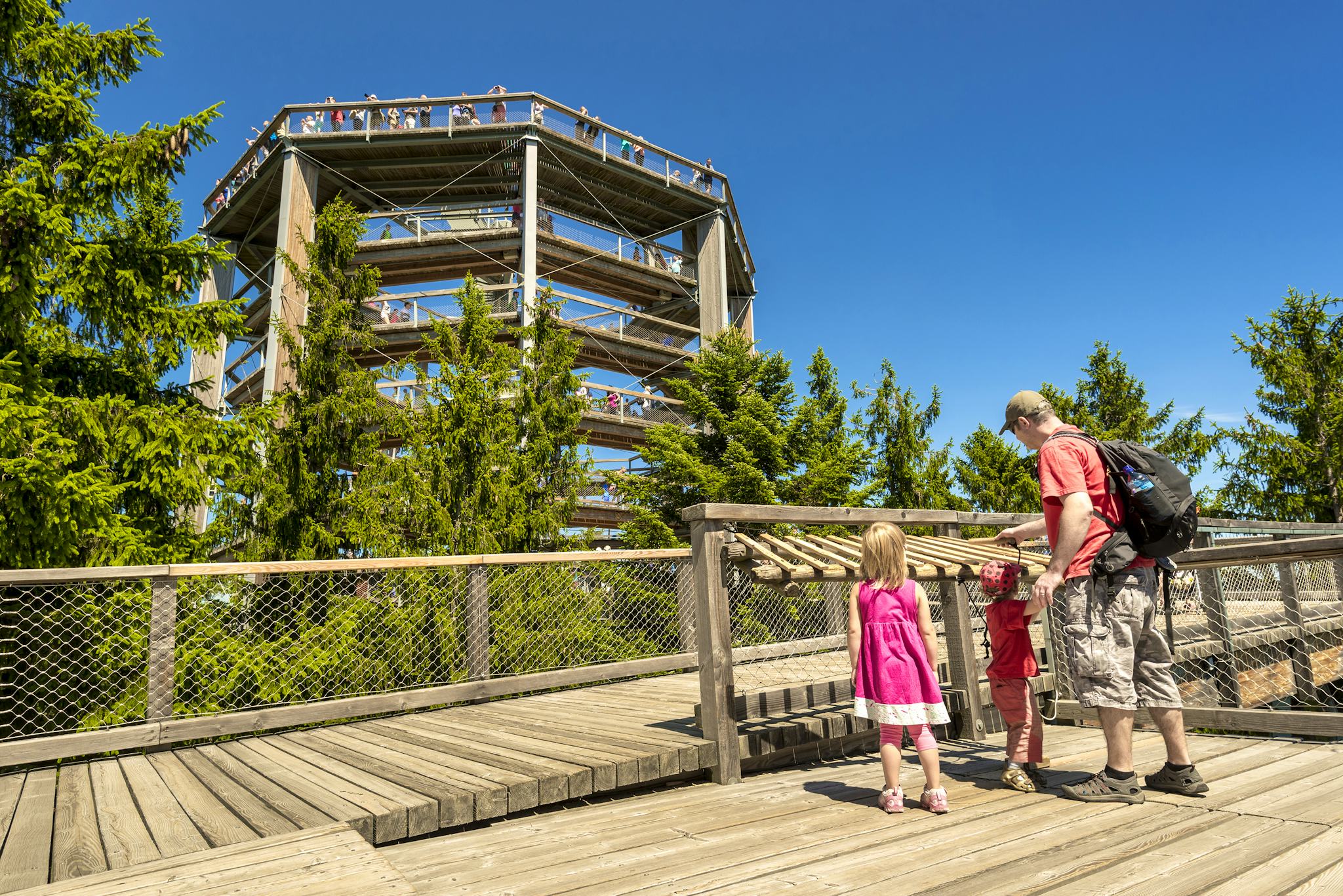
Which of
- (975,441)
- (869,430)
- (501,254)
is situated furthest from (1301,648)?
(501,254)

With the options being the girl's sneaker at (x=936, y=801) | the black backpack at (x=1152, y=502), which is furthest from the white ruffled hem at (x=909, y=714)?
the black backpack at (x=1152, y=502)

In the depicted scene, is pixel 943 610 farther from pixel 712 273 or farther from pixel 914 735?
pixel 712 273

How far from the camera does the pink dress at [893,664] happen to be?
10.7 feet

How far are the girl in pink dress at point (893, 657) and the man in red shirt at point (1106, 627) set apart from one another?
530mm

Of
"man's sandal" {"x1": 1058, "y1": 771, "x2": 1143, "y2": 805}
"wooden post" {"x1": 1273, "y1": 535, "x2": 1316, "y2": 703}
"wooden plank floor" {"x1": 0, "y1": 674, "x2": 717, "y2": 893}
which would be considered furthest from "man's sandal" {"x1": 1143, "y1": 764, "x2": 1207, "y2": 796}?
"wooden post" {"x1": 1273, "y1": 535, "x2": 1316, "y2": 703}

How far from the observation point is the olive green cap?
3.43 meters

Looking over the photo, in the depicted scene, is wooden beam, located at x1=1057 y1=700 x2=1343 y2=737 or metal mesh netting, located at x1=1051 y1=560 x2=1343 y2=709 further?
metal mesh netting, located at x1=1051 y1=560 x2=1343 y2=709

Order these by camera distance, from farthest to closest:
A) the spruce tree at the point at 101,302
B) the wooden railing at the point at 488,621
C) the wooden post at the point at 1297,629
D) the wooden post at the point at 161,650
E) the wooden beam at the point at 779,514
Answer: the spruce tree at the point at 101,302
the wooden post at the point at 1297,629
the wooden post at the point at 161,650
the wooden railing at the point at 488,621
the wooden beam at the point at 779,514

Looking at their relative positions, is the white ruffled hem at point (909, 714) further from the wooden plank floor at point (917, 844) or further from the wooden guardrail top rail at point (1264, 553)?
the wooden guardrail top rail at point (1264, 553)

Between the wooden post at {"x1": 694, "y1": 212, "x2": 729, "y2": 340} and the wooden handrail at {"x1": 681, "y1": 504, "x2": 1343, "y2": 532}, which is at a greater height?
the wooden post at {"x1": 694, "y1": 212, "x2": 729, "y2": 340}

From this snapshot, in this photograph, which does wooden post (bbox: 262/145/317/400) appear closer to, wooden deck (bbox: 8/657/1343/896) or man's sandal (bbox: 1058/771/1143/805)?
wooden deck (bbox: 8/657/1343/896)

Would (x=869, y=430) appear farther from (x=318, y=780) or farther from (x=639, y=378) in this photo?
(x=318, y=780)

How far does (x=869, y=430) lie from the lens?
17.7 metres

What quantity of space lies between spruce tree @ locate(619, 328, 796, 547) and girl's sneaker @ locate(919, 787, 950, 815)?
11.3 m
